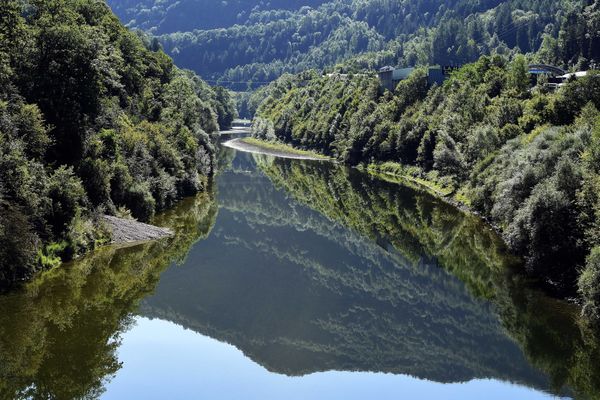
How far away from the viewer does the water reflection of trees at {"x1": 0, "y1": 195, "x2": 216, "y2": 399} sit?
109 feet

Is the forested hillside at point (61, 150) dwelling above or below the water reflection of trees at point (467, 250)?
above

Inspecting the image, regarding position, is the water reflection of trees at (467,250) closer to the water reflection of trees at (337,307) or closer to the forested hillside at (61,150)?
the water reflection of trees at (337,307)

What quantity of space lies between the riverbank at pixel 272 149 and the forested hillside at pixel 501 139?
3.55 metres

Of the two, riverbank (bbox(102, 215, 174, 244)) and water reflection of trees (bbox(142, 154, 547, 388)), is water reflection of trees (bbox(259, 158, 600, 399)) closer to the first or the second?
water reflection of trees (bbox(142, 154, 547, 388))

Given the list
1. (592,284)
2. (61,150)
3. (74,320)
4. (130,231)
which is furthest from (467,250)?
(61,150)

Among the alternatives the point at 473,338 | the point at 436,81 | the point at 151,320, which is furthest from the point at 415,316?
the point at 436,81

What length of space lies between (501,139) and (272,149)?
304 ft

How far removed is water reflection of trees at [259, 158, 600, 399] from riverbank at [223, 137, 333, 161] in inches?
1143

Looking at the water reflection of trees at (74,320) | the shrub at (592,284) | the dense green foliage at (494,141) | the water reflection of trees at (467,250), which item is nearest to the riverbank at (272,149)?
the dense green foliage at (494,141)

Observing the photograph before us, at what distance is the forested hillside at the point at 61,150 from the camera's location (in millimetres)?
48375

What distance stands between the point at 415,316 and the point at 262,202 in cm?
4915

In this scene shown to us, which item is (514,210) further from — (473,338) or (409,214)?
(409,214)

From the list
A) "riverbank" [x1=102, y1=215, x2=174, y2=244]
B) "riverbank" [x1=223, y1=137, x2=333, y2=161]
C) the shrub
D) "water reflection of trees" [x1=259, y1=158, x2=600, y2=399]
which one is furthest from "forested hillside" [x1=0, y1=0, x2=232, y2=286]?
"riverbank" [x1=223, y1=137, x2=333, y2=161]

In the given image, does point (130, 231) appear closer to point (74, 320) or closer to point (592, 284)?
point (74, 320)
